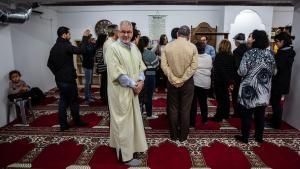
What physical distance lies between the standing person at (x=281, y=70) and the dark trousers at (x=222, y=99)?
678mm

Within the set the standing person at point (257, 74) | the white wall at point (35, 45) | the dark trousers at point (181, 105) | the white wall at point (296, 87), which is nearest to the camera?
the standing person at point (257, 74)

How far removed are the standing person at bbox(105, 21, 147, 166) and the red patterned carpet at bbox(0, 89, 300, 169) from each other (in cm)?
32

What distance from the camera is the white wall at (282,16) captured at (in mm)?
7434

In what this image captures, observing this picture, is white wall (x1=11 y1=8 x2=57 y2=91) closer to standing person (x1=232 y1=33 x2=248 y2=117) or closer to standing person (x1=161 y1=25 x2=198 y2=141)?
standing person (x1=161 y1=25 x2=198 y2=141)

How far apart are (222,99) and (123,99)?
2.06 metres

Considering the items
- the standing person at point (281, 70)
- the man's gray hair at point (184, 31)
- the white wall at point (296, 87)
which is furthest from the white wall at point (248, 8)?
the man's gray hair at point (184, 31)

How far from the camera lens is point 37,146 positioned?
321cm

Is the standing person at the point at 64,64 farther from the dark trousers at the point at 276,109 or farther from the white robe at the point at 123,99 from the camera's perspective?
the dark trousers at the point at 276,109

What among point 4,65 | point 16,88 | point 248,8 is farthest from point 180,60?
point 248,8

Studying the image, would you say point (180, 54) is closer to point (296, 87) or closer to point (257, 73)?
point (257, 73)

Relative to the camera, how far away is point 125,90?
98.5 inches

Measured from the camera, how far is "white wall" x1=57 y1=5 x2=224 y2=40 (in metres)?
7.30

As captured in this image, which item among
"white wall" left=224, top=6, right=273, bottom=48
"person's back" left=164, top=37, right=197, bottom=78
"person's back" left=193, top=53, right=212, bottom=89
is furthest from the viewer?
"white wall" left=224, top=6, right=273, bottom=48

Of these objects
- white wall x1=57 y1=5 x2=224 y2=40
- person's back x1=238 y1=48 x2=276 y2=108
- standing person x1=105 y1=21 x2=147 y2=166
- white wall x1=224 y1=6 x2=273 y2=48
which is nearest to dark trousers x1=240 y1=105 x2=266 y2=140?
person's back x1=238 y1=48 x2=276 y2=108
